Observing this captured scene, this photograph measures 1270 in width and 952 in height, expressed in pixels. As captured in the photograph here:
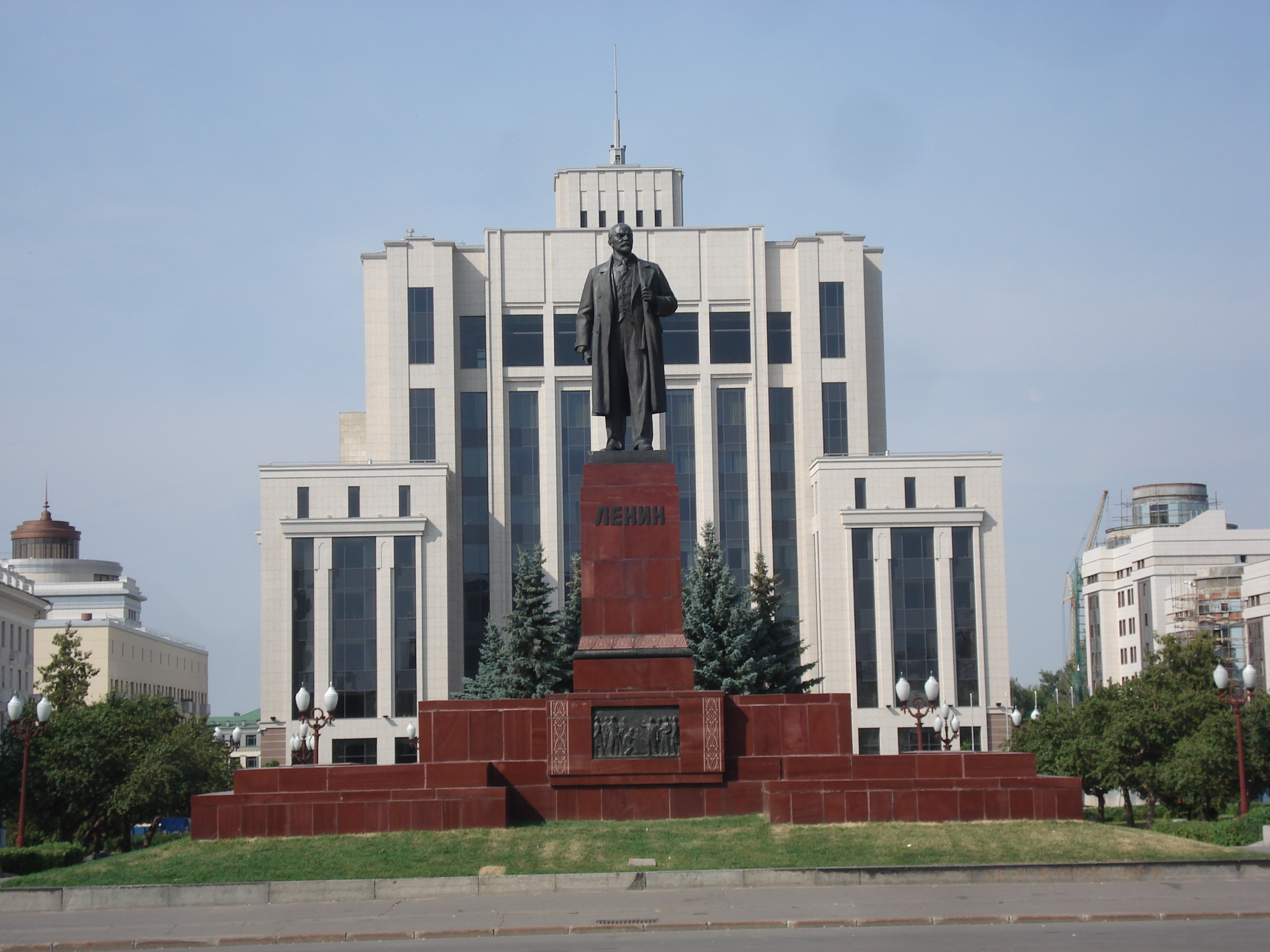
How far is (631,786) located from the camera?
2059 centimetres

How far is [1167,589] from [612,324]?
8648 cm

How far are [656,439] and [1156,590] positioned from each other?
150ft

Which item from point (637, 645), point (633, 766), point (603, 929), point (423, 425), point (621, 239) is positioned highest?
point (423, 425)

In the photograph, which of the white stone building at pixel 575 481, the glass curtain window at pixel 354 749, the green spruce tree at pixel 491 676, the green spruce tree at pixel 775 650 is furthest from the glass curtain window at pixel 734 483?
the green spruce tree at pixel 775 650

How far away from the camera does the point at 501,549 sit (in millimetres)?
73125

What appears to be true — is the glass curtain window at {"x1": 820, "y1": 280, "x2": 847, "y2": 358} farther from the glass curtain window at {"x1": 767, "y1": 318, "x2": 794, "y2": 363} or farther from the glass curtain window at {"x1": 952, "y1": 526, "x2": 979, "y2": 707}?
the glass curtain window at {"x1": 952, "y1": 526, "x2": 979, "y2": 707}

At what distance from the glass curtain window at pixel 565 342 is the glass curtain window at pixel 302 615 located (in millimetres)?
15780

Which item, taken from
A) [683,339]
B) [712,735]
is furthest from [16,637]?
[712,735]

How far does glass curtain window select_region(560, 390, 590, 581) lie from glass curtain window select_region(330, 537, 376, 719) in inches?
395

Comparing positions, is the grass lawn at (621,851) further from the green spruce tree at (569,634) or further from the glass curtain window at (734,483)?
the glass curtain window at (734,483)

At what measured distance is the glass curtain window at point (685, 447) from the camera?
73688mm

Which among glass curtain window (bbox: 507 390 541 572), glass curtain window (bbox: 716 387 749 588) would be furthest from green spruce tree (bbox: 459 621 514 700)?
glass curtain window (bbox: 716 387 749 588)

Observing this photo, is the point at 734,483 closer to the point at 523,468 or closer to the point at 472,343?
the point at 523,468

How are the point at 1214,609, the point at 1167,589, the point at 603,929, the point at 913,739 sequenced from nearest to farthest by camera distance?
the point at 603,929 → the point at 913,739 → the point at 1214,609 → the point at 1167,589
